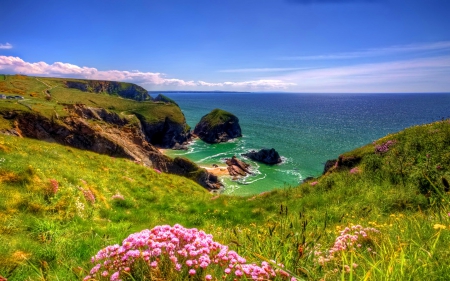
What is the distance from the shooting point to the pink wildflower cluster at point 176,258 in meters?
3.38

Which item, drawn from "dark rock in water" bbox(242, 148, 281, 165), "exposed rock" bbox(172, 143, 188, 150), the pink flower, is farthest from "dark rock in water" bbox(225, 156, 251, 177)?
the pink flower

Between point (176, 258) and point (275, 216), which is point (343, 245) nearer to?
point (176, 258)

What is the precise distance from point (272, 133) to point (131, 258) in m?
148

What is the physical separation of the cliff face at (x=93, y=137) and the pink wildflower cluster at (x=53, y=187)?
40.2 m

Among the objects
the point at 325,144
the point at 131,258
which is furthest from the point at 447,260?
the point at 325,144

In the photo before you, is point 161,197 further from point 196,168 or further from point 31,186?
point 196,168

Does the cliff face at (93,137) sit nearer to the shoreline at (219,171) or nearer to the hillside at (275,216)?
the shoreline at (219,171)

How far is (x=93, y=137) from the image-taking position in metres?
56.0

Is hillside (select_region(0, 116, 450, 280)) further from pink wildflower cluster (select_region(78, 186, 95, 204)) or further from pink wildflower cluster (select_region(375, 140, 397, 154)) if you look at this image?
pink wildflower cluster (select_region(375, 140, 397, 154))

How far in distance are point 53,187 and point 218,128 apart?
4884 inches

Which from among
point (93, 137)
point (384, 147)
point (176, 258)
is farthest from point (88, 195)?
point (93, 137)

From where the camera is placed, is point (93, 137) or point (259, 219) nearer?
point (259, 219)

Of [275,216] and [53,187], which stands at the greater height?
[53,187]

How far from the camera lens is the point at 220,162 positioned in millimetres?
92562
